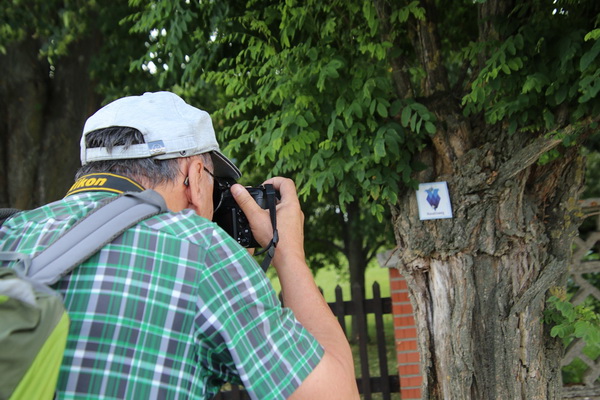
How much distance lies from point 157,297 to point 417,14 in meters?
2.33

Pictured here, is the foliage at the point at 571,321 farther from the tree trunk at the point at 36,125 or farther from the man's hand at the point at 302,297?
the tree trunk at the point at 36,125

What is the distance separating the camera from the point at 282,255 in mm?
1394

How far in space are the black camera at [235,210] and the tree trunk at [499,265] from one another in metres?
1.84

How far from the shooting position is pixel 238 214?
1.62 metres

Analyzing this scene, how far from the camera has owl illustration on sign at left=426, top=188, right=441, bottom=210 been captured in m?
3.19

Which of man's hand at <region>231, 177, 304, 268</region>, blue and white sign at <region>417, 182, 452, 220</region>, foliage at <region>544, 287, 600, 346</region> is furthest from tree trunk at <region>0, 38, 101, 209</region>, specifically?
man's hand at <region>231, 177, 304, 268</region>

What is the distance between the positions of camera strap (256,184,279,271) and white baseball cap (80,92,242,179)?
0.67ft

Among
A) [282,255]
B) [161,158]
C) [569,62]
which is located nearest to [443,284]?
[569,62]

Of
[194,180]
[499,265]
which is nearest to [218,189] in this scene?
[194,180]

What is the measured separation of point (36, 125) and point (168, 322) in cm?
601

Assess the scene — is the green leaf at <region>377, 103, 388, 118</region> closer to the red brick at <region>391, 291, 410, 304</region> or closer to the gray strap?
the gray strap

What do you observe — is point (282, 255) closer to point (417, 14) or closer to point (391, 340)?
point (417, 14)

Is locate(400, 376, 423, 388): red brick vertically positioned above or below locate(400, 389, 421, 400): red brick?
above

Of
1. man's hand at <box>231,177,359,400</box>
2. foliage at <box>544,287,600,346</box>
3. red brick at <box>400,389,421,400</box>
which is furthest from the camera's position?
red brick at <box>400,389,421,400</box>
